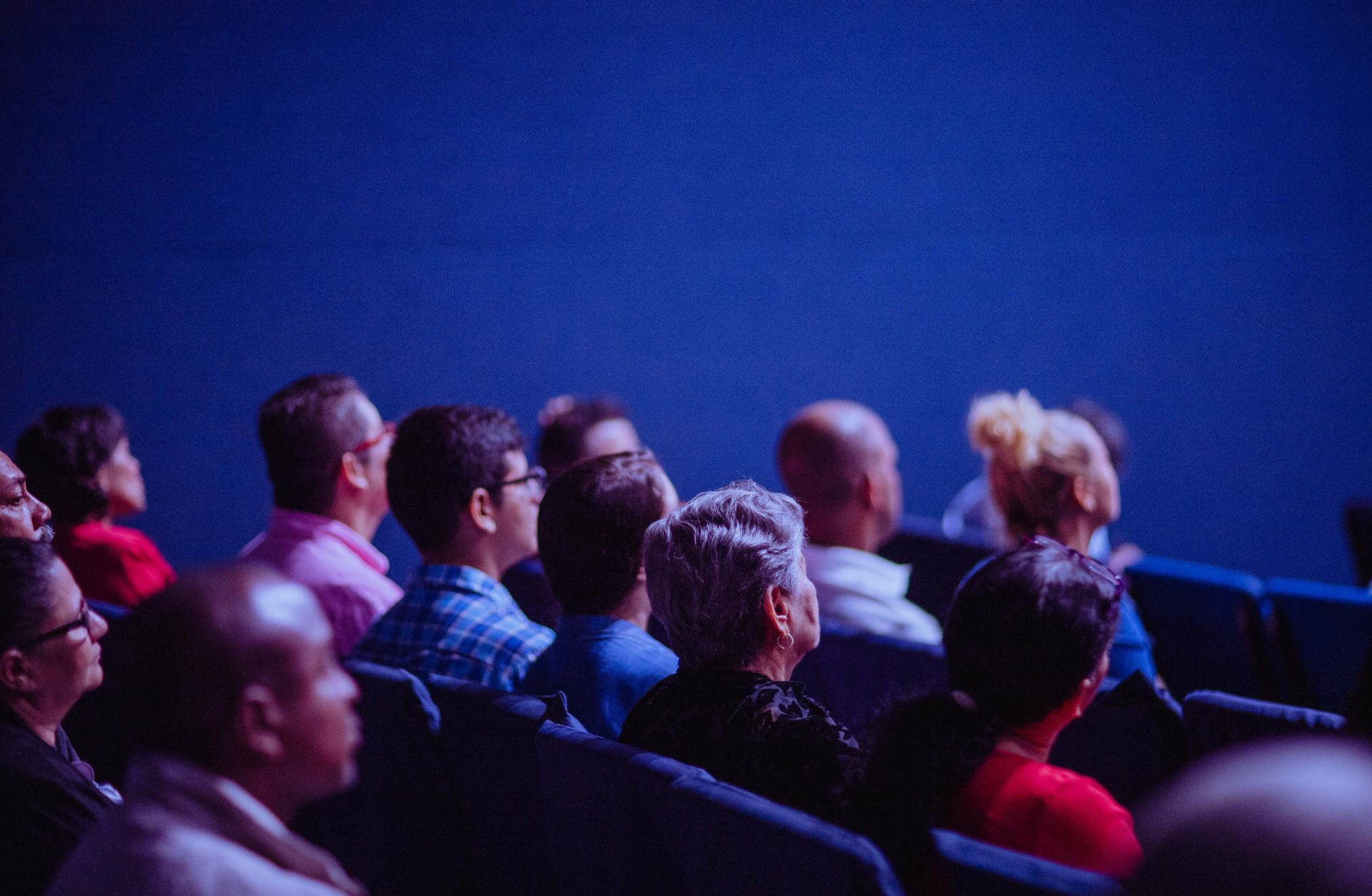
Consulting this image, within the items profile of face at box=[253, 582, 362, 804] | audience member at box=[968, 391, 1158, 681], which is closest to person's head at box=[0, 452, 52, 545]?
profile of face at box=[253, 582, 362, 804]

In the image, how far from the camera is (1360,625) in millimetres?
2982

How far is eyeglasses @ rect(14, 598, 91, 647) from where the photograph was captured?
166cm

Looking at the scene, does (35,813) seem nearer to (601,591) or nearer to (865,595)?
(601,591)

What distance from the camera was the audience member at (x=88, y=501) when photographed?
3135 mm

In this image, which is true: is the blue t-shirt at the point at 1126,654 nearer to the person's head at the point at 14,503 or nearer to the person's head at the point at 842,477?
the person's head at the point at 842,477

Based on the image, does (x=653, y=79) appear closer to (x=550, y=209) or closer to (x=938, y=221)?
(x=550, y=209)

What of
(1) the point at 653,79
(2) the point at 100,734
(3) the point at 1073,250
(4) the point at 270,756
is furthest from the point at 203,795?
(3) the point at 1073,250

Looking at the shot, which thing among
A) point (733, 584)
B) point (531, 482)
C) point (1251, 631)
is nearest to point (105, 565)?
point (531, 482)

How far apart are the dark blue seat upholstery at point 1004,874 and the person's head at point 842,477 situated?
1.88 metres

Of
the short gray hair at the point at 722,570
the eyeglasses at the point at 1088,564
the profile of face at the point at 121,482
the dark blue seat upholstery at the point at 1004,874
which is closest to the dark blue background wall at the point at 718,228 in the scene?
the profile of face at the point at 121,482

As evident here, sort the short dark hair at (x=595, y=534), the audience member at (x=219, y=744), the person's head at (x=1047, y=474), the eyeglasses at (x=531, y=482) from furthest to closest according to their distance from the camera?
the person's head at (x=1047, y=474)
the eyeglasses at (x=531, y=482)
the short dark hair at (x=595, y=534)
the audience member at (x=219, y=744)

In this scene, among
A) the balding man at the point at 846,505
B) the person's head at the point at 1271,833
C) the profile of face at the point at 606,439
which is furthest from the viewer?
the profile of face at the point at 606,439

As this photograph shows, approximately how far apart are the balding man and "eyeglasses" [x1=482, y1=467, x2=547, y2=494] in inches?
28.2

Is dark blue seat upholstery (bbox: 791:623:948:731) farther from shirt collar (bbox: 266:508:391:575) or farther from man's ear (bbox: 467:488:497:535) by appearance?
shirt collar (bbox: 266:508:391:575)
